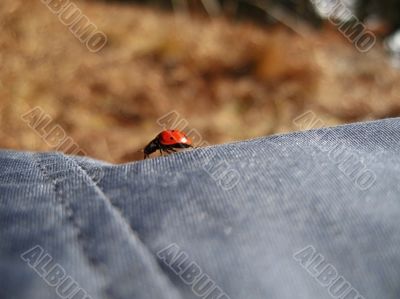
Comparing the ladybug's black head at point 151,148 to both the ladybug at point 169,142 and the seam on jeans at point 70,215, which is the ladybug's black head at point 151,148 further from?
the seam on jeans at point 70,215

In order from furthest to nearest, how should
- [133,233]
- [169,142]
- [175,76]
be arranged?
[175,76] → [169,142] → [133,233]

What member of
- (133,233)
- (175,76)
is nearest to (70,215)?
(133,233)

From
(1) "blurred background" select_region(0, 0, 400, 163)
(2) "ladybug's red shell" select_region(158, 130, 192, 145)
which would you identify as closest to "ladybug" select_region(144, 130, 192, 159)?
(2) "ladybug's red shell" select_region(158, 130, 192, 145)

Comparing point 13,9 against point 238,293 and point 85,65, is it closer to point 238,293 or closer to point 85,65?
point 85,65

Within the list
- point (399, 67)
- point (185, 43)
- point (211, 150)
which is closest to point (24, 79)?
point (185, 43)

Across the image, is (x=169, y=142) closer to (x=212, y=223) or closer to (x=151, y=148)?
(x=151, y=148)

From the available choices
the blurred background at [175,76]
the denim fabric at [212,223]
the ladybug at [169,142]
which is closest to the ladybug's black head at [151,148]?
the ladybug at [169,142]
